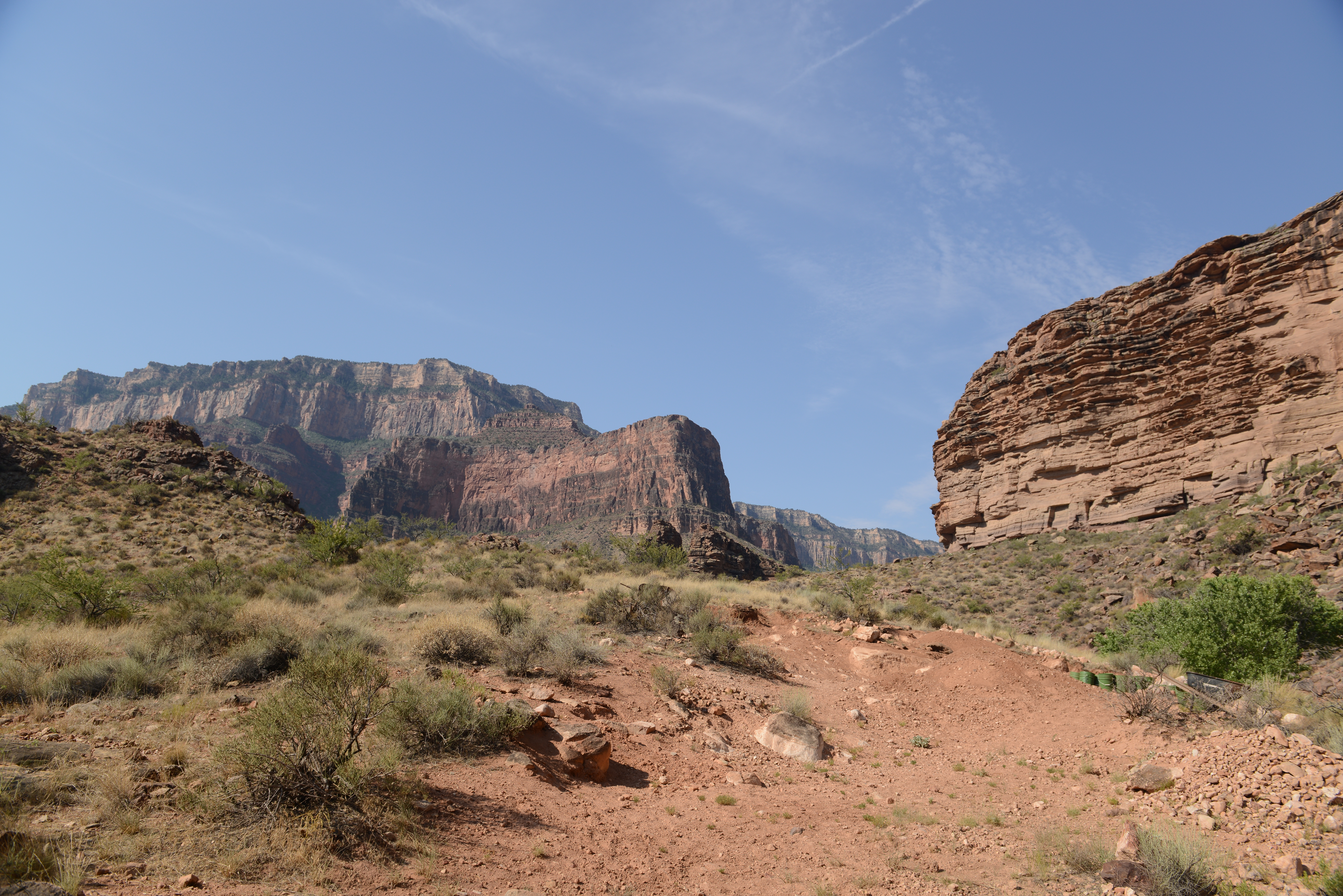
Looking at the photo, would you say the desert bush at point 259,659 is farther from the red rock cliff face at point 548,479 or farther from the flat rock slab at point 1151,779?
the red rock cliff face at point 548,479

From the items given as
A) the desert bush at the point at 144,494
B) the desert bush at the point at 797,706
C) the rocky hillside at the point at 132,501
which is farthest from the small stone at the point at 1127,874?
the desert bush at the point at 144,494

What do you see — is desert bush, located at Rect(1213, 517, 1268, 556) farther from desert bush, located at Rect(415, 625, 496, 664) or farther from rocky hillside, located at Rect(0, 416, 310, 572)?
rocky hillside, located at Rect(0, 416, 310, 572)

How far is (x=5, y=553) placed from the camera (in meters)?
20.7

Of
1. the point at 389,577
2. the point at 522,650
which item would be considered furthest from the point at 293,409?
the point at 522,650

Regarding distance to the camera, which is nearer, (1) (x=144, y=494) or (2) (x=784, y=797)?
(2) (x=784, y=797)

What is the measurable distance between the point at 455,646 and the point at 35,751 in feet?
18.8

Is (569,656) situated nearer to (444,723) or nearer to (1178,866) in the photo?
(444,723)

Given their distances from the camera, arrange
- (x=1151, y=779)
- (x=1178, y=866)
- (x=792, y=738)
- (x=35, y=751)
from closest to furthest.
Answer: (x=1178, y=866)
(x=35, y=751)
(x=1151, y=779)
(x=792, y=738)

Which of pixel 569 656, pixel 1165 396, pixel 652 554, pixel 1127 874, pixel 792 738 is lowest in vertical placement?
pixel 792 738

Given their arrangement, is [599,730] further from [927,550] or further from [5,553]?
[927,550]

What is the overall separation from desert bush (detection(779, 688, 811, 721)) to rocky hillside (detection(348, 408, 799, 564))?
319ft

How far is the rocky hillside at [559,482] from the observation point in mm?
122250

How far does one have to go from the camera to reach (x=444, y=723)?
24.7 ft

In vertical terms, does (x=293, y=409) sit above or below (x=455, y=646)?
above
